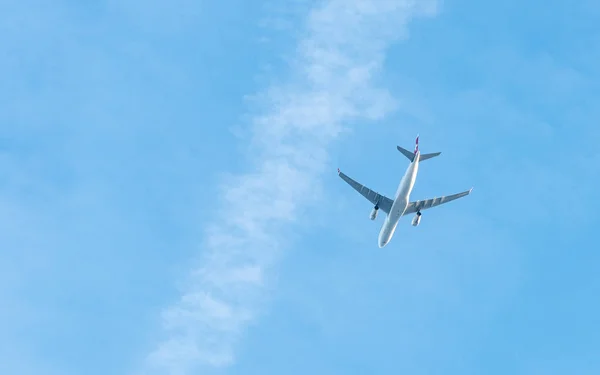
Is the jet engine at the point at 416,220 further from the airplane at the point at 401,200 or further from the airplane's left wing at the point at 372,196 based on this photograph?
the airplane's left wing at the point at 372,196

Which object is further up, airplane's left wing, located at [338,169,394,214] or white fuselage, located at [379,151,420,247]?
airplane's left wing, located at [338,169,394,214]

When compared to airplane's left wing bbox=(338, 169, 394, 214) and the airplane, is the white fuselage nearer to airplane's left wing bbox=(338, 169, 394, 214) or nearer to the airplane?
the airplane

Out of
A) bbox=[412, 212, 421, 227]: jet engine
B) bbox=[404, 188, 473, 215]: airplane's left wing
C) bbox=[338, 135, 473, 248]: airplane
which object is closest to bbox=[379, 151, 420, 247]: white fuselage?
bbox=[338, 135, 473, 248]: airplane

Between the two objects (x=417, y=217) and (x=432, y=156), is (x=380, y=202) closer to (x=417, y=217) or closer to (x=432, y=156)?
(x=417, y=217)

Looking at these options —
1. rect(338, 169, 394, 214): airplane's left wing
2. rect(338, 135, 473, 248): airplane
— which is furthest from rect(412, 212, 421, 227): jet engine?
rect(338, 169, 394, 214): airplane's left wing

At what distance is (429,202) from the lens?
157375 mm

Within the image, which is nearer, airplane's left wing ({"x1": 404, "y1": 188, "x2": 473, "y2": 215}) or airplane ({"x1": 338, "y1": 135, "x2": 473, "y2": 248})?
airplane ({"x1": 338, "y1": 135, "x2": 473, "y2": 248})

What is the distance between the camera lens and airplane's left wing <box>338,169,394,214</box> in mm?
155875

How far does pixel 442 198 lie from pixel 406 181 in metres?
18.7

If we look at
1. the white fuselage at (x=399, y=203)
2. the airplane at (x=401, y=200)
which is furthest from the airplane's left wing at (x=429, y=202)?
the white fuselage at (x=399, y=203)

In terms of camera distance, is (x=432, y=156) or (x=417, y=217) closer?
(x=432, y=156)

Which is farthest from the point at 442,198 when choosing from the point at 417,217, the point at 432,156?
the point at 432,156

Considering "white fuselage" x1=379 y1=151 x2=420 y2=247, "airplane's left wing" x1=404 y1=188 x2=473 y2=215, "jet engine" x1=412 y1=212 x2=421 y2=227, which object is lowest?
"white fuselage" x1=379 y1=151 x2=420 y2=247

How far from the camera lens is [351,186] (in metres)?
159
